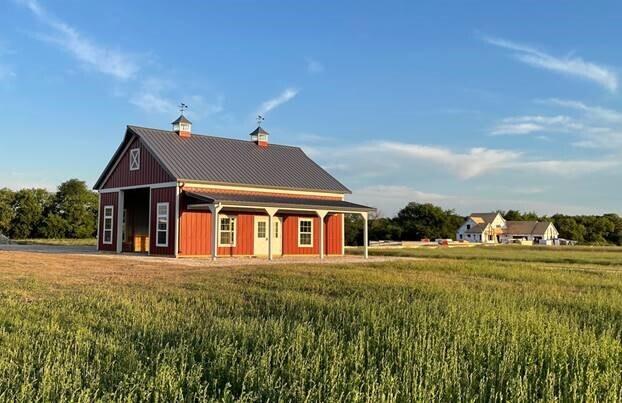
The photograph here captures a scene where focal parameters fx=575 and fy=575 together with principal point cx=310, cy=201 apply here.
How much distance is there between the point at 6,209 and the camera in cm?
5166

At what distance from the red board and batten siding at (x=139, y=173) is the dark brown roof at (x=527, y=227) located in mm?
87404

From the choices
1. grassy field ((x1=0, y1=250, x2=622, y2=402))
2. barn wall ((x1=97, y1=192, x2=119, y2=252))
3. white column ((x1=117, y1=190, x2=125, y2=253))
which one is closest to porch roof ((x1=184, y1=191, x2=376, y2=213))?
white column ((x1=117, y1=190, x2=125, y2=253))

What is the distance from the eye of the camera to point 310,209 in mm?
26453

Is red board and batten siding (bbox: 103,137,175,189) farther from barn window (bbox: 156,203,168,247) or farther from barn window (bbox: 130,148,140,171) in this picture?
barn window (bbox: 156,203,168,247)

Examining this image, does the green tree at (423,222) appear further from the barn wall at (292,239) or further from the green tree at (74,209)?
the barn wall at (292,239)

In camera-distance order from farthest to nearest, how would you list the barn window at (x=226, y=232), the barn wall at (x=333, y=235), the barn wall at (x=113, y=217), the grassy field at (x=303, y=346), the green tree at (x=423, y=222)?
Answer: the green tree at (x=423, y=222)
the barn wall at (x=333, y=235)
the barn wall at (x=113, y=217)
the barn window at (x=226, y=232)
the grassy field at (x=303, y=346)

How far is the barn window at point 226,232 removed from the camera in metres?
26.4

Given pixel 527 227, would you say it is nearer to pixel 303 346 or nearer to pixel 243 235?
pixel 243 235

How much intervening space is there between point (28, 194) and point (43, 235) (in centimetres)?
406

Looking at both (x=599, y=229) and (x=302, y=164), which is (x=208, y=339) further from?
(x=599, y=229)

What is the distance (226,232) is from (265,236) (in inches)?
91.5

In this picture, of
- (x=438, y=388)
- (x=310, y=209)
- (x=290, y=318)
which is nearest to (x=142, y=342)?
(x=290, y=318)

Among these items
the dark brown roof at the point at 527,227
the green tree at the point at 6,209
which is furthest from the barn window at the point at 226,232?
the dark brown roof at the point at 527,227

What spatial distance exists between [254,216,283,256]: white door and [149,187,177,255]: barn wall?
4227 millimetres
